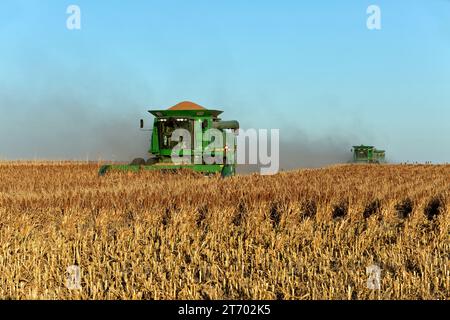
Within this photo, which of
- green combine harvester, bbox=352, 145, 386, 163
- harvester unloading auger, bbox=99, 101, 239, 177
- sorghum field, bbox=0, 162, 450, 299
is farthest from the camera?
green combine harvester, bbox=352, 145, 386, 163

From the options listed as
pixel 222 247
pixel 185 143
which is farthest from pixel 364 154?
pixel 222 247

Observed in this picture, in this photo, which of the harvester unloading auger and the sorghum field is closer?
the sorghum field

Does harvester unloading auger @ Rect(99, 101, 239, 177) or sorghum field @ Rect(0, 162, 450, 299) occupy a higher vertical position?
harvester unloading auger @ Rect(99, 101, 239, 177)

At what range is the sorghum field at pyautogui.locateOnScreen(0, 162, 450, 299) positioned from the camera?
4.40 metres

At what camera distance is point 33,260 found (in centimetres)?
528

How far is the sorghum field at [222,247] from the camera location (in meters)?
4.40

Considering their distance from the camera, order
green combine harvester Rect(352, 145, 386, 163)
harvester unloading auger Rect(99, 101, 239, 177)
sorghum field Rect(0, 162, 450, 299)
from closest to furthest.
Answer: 1. sorghum field Rect(0, 162, 450, 299)
2. harvester unloading auger Rect(99, 101, 239, 177)
3. green combine harvester Rect(352, 145, 386, 163)

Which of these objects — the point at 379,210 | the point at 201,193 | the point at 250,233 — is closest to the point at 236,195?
the point at 201,193

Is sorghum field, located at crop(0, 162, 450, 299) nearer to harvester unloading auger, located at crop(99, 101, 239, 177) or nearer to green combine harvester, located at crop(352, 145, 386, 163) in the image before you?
harvester unloading auger, located at crop(99, 101, 239, 177)

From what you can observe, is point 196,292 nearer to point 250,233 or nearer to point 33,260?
point 33,260

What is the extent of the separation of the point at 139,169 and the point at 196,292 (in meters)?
11.7

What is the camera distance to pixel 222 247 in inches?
231

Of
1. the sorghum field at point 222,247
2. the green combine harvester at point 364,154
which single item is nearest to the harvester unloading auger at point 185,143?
the sorghum field at point 222,247

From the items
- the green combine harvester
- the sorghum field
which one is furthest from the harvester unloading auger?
the green combine harvester
